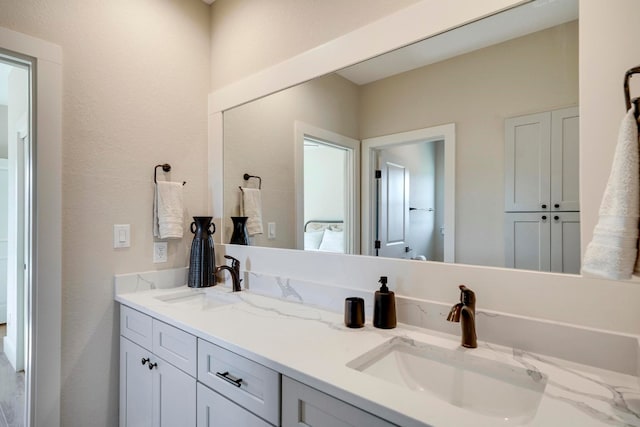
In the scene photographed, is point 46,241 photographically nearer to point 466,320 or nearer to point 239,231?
point 239,231

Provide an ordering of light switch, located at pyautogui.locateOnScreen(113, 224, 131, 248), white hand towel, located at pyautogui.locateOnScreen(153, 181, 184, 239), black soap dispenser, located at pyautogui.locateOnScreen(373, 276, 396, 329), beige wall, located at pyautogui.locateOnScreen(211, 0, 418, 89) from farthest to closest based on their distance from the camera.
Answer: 1. white hand towel, located at pyautogui.locateOnScreen(153, 181, 184, 239)
2. light switch, located at pyautogui.locateOnScreen(113, 224, 131, 248)
3. beige wall, located at pyautogui.locateOnScreen(211, 0, 418, 89)
4. black soap dispenser, located at pyautogui.locateOnScreen(373, 276, 396, 329)

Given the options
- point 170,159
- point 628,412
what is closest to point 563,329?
→ point 628,412

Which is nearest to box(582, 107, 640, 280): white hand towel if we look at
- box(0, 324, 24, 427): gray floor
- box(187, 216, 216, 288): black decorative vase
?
box(187, 216, 216, 288): black decorative vase

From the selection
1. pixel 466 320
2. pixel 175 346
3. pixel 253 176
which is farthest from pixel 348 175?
pixel 175 346

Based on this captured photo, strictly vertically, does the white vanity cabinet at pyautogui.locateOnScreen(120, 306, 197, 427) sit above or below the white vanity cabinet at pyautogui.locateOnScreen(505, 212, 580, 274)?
below

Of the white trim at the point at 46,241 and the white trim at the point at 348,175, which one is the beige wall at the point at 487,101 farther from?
the white trim at the point at 46,241

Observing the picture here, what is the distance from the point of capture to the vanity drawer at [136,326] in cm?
151

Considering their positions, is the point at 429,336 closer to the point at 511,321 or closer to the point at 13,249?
the point at 511,321

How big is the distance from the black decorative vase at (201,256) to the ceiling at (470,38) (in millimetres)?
1105

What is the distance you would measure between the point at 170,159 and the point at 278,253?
848 mm

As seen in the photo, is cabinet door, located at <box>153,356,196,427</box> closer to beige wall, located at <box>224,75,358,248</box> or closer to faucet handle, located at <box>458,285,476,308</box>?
beige wall, located at <box>224,75,358,248</box>

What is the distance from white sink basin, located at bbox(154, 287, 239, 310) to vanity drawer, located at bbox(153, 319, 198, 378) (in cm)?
18

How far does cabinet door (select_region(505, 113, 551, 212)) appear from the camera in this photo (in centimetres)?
103

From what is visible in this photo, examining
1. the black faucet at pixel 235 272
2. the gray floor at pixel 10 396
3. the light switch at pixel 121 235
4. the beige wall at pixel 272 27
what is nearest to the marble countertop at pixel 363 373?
the black faucet at pixel 235 272
